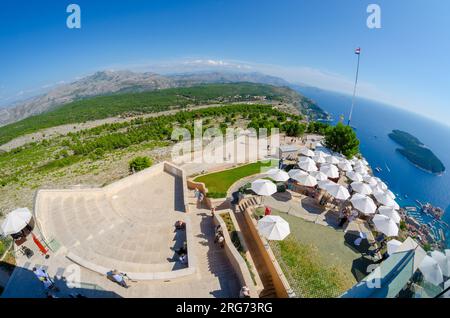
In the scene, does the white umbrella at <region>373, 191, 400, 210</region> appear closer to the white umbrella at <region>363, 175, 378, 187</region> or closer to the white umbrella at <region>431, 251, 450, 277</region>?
the white umbrella at <region>363, 175, 378, 187</region>

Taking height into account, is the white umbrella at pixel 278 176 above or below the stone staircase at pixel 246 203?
above

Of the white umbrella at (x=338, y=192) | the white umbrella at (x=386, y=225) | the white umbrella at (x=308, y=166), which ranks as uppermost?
the white umbrella at (x=308, y=166)

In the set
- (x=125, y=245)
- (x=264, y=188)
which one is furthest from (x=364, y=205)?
(x=125, y=245)

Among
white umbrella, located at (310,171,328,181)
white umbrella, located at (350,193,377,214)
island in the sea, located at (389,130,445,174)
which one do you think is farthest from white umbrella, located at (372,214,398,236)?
island in the sea, located at (389,130,445,174)

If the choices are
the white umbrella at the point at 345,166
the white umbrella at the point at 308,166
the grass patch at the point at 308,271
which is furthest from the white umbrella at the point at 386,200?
the grass patch at the point at 308,271

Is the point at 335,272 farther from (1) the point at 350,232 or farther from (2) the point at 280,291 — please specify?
(1) the point at 350,232

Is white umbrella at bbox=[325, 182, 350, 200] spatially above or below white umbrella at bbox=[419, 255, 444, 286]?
below

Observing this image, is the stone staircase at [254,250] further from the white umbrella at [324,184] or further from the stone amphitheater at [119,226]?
the white umbrella at [324,184]
